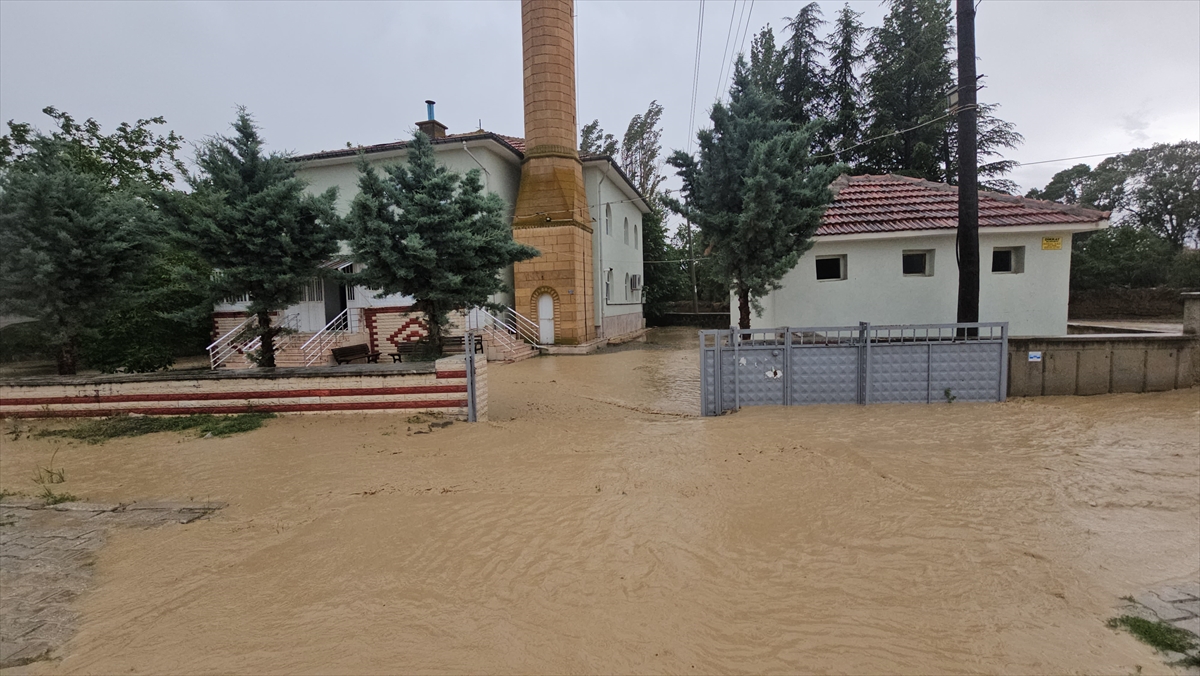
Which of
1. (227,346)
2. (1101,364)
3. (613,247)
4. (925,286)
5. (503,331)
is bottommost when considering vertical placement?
(1101,364)

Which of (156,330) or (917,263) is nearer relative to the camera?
(917,263)

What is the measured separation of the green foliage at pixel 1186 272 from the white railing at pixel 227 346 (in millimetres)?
34829

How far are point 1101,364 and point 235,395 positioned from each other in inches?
535

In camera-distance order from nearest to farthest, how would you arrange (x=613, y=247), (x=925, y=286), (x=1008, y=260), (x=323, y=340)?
(x=925, y=286)
(x=1008, y=260)
(x=323, y=340)
(x=613, y=247)

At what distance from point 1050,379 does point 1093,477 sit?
12.9 ft

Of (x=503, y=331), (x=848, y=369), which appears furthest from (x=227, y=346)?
(x=848, y=369)

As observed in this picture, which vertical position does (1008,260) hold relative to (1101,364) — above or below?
above

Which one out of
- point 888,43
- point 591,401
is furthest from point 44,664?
point 888,43

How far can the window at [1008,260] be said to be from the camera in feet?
34.8

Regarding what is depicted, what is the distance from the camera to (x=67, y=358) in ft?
28.8

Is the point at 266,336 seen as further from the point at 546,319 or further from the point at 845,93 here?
the point at 845,93

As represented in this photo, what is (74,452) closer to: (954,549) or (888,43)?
(954,549)

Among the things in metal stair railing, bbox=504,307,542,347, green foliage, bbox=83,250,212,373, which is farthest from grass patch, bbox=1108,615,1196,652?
metal stair railing, bbox=504,307,542,347

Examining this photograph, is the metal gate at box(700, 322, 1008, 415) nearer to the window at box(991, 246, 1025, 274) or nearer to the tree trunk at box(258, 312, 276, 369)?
the window at box(991, 246, 1025, 274)
